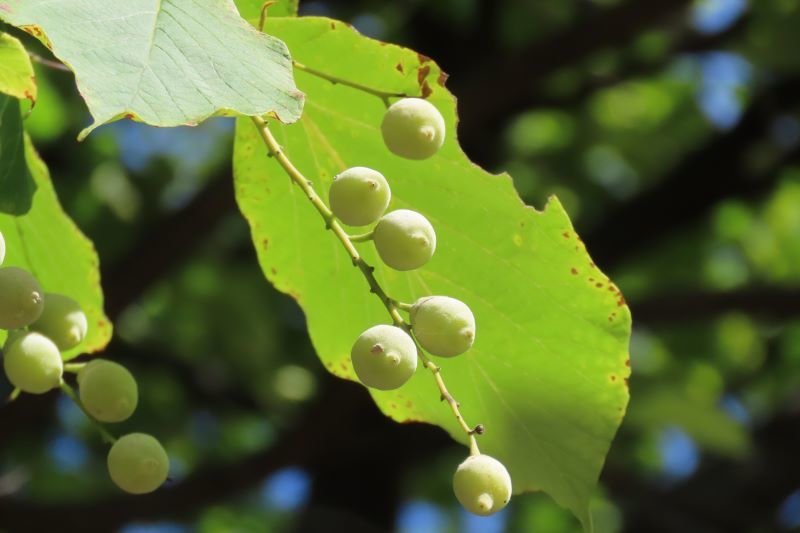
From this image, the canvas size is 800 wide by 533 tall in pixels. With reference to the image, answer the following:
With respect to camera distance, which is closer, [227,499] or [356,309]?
[356,309]

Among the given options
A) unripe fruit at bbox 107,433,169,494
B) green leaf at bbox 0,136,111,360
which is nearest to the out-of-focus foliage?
green leaf at bbox 0,136,111,360

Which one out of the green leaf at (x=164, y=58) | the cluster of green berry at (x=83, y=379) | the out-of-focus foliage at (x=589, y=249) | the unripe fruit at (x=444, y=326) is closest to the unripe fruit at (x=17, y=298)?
the cluster of green berry at (x=83, y=379)

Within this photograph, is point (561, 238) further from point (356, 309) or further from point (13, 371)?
point (13, 371)

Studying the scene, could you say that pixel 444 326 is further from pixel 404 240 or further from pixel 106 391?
pixel 106 391

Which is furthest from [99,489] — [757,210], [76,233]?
[76,233]

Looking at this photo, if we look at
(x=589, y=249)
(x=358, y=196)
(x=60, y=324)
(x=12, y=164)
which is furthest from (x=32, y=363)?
(x=589, y=249)

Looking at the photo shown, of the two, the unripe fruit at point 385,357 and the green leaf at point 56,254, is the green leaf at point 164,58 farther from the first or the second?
the green leaf at point 56,254
